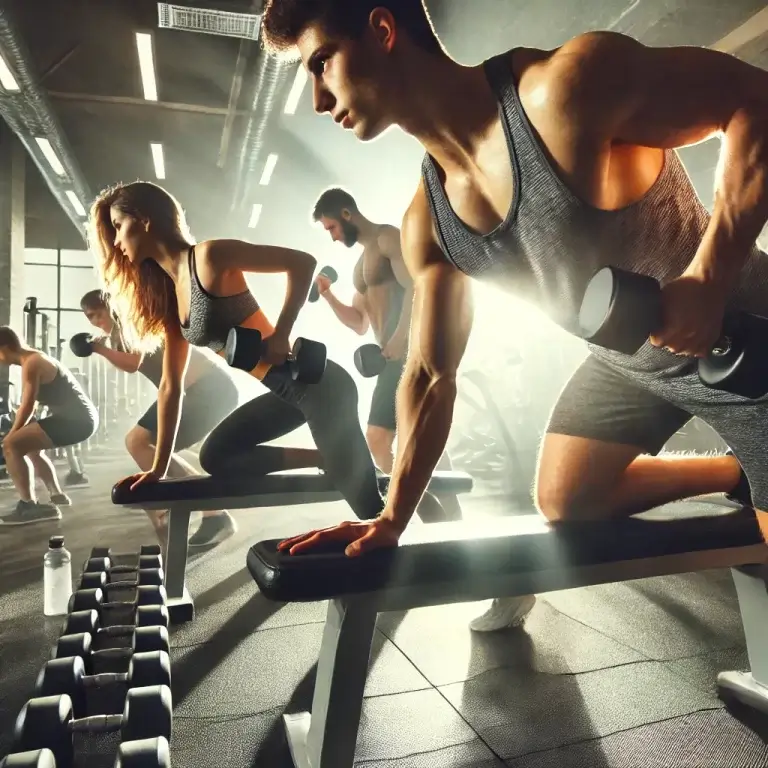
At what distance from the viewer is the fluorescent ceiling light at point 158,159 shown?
25.1 ft

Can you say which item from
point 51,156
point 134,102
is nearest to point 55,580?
point 134,102

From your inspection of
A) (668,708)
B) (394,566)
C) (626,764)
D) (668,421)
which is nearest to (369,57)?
(394,566)

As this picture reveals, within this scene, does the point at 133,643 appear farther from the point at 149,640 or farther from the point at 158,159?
the point at 158,159

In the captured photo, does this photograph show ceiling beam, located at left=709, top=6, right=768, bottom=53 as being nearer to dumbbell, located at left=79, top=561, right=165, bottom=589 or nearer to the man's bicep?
the man's bicep

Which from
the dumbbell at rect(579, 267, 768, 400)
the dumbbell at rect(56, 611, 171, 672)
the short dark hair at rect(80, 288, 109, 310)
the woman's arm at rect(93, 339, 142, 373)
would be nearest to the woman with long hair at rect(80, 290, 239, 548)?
the woman's arm at rect(93, 339, 142, 373)

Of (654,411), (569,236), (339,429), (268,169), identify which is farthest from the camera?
(268,169)

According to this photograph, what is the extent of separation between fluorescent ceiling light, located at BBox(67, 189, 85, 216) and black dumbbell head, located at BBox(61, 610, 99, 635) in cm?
822

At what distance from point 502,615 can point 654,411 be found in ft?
2.87

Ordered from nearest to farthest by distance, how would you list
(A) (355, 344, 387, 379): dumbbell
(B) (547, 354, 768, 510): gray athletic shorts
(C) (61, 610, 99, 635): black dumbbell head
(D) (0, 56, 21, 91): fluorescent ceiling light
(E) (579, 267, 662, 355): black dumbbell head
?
(E) (579, 267, 662, 355): black dumbbell head
(B) (547, 354, 768, 510): gray athletic shorts
(C) (61, 610, 99, 635): black dumbbell head
(A) (355, 344, 387, 379): dumbbell
(D) (0, 56, 21, 91): fluorescent ceiling light

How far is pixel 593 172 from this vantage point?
94 cm

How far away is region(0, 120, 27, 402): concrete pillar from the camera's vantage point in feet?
25.8

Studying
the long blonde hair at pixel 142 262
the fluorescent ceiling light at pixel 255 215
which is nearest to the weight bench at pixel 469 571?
the long blonde hair at pixel 142 262

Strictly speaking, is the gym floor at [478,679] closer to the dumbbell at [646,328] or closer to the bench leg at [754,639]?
the bench leg at [754,639]

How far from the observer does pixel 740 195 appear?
0.87 meters
